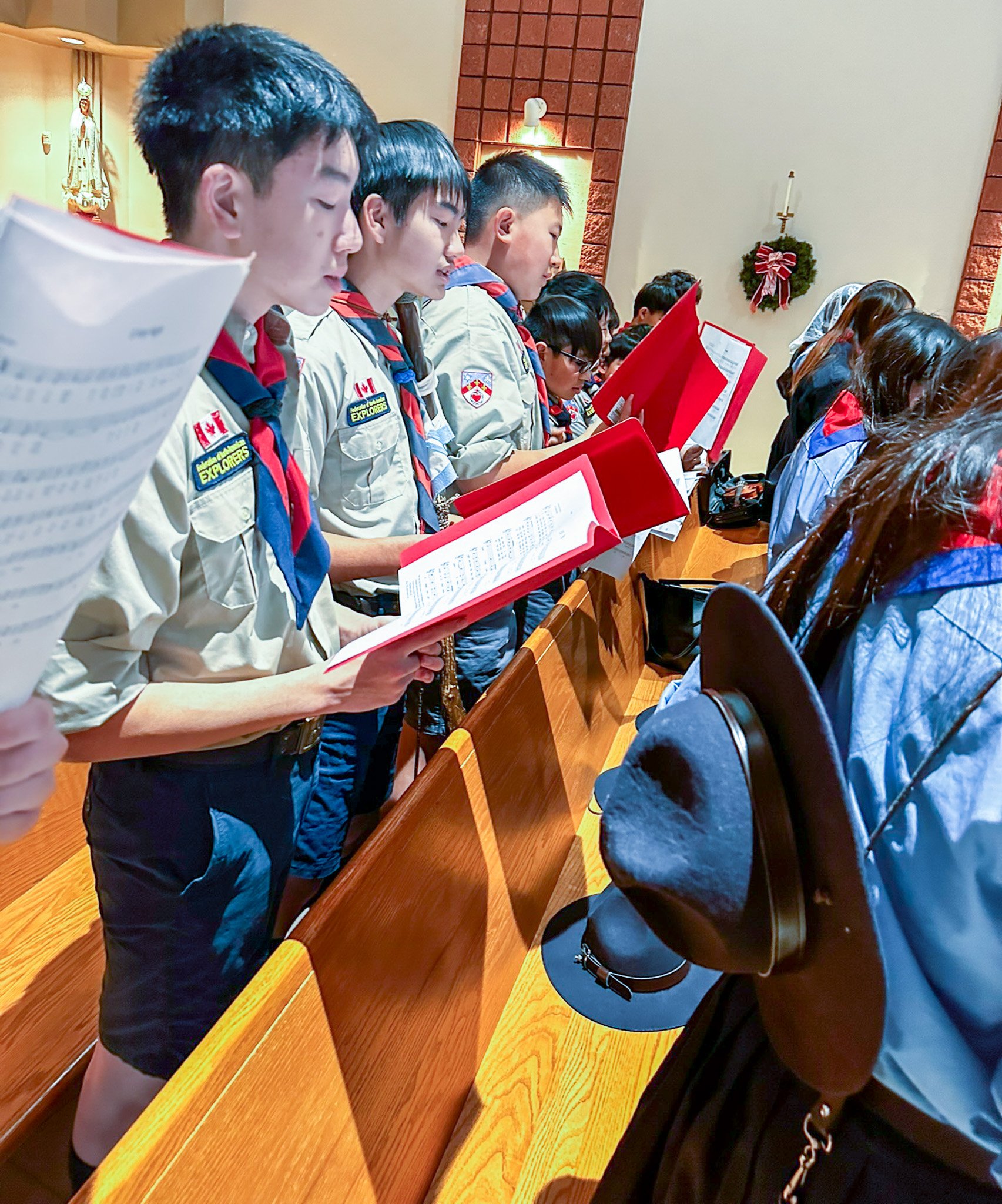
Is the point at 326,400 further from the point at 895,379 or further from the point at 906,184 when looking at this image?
the point at 906,184

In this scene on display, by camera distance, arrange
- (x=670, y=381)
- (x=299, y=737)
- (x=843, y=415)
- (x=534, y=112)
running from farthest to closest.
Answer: (x=534, y=112) → (x=843, y=415) → (x=670, y=381) → (x=299, y=737)

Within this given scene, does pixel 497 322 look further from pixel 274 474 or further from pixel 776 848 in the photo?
pixel 776 848

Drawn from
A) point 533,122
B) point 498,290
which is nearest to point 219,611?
point 498,290

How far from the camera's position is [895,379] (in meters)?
2.07

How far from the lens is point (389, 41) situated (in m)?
6.94

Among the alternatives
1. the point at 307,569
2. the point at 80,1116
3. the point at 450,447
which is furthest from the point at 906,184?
the point at 80,1116

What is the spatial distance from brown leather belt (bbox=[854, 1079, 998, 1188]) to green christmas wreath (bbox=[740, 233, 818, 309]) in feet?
22.3

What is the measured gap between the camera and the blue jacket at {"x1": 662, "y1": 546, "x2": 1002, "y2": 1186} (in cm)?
63

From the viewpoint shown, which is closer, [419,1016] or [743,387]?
[419,1016]

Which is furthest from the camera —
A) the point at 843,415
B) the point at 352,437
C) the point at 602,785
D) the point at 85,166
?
the point at 85,166

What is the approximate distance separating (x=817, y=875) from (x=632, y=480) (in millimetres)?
792

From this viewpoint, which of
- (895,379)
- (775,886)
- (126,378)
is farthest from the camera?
(895,379)

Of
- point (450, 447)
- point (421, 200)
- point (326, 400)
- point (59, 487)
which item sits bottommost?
point (450, 447)

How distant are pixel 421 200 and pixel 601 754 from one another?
1.31 meters
